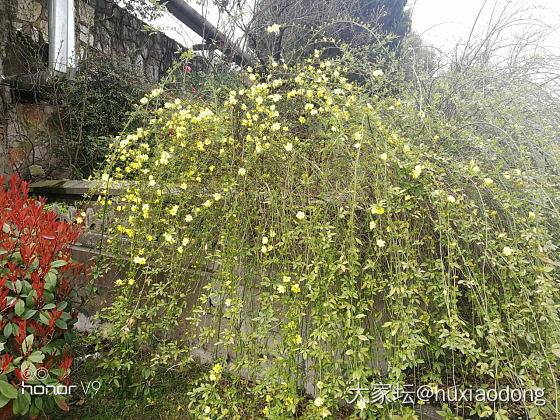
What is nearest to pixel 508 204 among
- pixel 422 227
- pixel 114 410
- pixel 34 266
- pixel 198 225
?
pixel 422 227

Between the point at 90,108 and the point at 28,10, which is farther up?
the point at 28,10

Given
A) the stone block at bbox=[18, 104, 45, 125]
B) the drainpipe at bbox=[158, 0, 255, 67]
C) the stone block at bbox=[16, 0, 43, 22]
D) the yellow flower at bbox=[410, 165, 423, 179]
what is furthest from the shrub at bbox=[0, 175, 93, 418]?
the stone block at bbox=[16, 0, 43, 22]

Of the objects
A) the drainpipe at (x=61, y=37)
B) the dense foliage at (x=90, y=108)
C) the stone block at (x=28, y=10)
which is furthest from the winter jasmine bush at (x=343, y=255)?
the stone block at (x=28, y=10)

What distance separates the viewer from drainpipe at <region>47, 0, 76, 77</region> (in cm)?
383

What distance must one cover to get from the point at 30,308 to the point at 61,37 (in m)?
3.90

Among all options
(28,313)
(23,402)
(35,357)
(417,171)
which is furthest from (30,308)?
(417,171)

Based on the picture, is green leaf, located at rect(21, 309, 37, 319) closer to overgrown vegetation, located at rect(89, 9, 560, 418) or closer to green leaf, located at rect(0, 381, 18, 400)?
green leaf, located at rect(0, 381, 18, 400)

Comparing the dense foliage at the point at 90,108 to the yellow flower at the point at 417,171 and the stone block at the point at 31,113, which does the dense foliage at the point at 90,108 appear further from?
the yellow flower at the point at 417,171

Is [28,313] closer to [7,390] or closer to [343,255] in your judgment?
[7,390]

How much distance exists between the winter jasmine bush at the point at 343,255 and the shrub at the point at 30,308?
24cm

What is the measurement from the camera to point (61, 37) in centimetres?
392

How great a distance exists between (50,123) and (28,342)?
3.80 m

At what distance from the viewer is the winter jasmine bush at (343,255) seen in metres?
1.12

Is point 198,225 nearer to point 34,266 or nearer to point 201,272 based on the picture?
point 201,272
